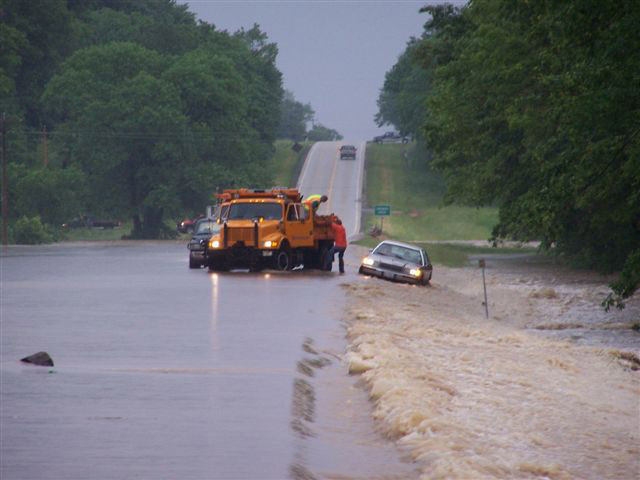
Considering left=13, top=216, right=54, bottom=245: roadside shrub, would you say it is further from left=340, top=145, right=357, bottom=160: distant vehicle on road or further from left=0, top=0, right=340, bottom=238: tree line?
left=340, top=145, right=357, bottom=160: distant vehicle on road

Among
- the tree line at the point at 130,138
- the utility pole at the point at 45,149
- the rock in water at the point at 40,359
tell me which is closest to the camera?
the rock in water at the point at 40,359

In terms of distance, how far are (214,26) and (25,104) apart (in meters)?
28.3

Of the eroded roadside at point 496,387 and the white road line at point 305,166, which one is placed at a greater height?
the white road line at point 305,166

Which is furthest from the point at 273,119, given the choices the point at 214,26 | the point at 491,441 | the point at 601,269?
the point at 491,441

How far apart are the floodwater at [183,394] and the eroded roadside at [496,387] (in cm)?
45

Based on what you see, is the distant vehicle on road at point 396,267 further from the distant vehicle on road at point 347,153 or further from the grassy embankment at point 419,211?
the distant vehicle on road at point 347,153

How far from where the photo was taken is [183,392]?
1499 cm

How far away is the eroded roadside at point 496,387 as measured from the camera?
12.7 m

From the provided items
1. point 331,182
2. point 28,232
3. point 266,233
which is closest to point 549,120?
point 266,233

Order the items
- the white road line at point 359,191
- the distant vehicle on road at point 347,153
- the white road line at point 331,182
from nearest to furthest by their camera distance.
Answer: the white road line at point 359,191 < the white road line at point 331,182 < the distant vehicle on road at point 347,153

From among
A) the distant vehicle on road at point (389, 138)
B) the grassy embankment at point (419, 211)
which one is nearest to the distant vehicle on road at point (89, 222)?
the grassy embankment at point (419, 211)

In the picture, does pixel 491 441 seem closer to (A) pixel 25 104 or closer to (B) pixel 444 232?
(B) pixel 444 232

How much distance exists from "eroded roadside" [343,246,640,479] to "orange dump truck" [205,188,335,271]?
496cm

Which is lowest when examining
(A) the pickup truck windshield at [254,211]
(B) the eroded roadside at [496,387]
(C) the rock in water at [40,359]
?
(B) the eroded roadside at [496,387]
